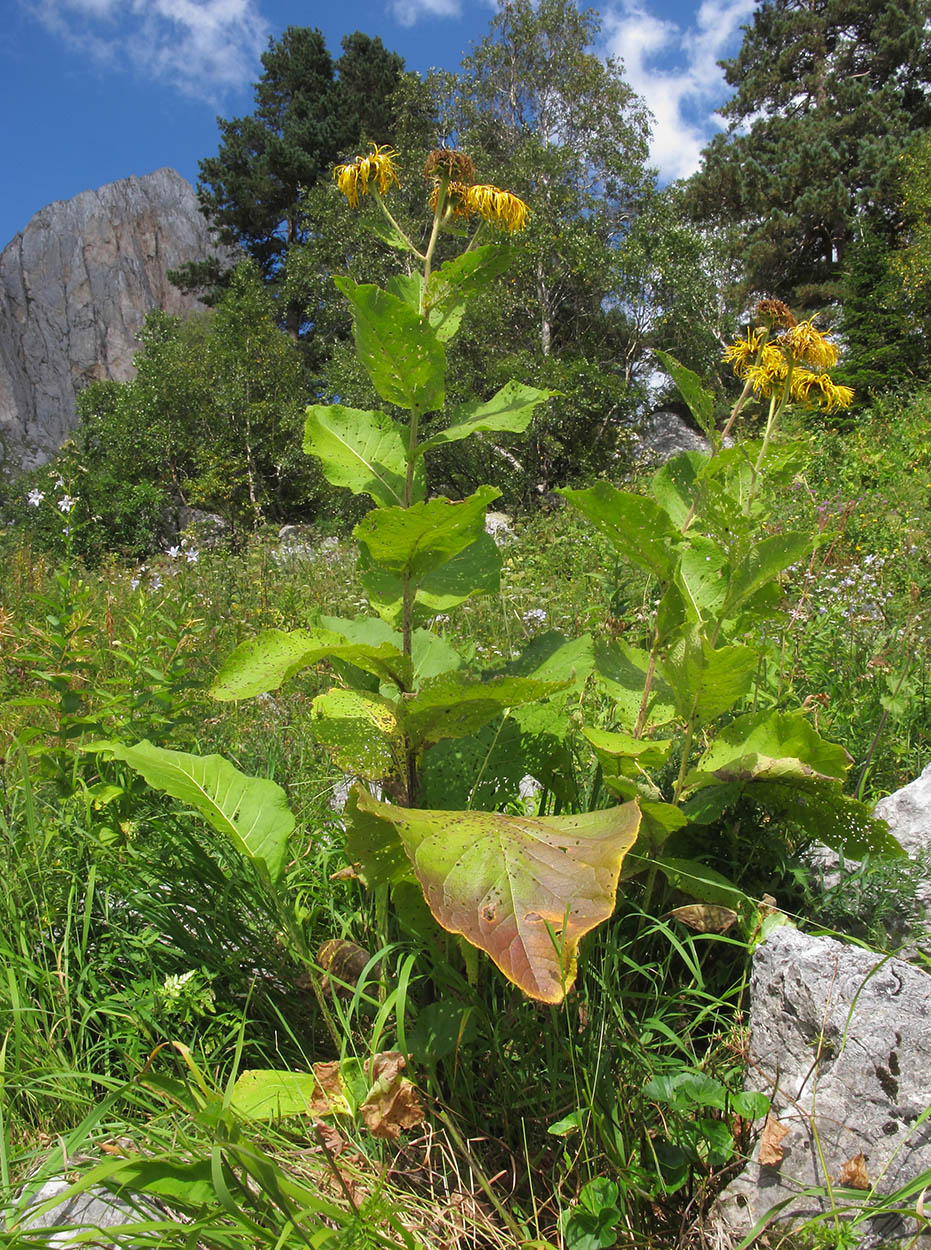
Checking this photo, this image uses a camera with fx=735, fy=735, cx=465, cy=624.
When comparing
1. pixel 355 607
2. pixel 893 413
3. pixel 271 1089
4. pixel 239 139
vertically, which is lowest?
pixel 271 1089

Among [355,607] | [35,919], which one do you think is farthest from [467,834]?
[355,607]

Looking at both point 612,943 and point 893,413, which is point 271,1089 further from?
point 893,413

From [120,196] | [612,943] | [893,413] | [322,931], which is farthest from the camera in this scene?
[120,196]

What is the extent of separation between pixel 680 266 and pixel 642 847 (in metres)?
20.1

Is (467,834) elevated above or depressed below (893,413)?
below

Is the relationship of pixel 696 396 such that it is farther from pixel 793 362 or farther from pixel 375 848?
pixel 375 848

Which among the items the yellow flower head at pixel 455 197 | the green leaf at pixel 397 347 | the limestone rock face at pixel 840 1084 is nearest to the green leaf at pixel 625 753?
the limestone rock face at pixel 840 1084

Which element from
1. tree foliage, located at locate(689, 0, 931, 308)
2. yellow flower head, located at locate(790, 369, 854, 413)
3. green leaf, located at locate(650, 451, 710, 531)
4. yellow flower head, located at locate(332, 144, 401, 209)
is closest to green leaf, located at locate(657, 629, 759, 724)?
green leaf, located at locate(650, 451, 710, 531)

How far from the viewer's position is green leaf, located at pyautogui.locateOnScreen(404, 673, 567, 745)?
48.4 inches

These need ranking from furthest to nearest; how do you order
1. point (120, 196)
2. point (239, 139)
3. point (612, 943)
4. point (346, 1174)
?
1. point (120, 196)
2. point (239, 139)
3. point (612, 943)
4. point (346, 1174)

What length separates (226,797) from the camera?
1.45m

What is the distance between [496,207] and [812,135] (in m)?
27.1

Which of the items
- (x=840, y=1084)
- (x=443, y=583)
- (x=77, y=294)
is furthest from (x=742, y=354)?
(x=77, y=294)

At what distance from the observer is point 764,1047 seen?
1.27 metres
